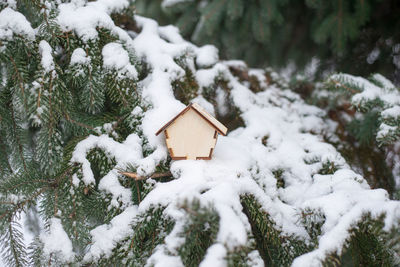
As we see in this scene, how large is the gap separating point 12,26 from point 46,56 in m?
0.12

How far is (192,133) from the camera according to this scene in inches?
35.8

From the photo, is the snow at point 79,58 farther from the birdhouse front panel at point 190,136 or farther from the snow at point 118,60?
the birdhouse front panel at point 190,136

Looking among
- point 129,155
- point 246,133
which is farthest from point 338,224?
point 129,155

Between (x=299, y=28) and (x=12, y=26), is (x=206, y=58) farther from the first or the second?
(x=299, y=28)

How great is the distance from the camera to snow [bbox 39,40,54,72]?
86cm

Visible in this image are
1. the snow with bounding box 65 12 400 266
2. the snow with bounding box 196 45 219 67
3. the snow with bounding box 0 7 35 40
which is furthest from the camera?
the snow with bounding box 196 45 219 67

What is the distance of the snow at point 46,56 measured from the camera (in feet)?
2.83

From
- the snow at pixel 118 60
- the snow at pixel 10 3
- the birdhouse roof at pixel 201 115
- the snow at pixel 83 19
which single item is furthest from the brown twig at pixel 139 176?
the snow at pixel 10 3

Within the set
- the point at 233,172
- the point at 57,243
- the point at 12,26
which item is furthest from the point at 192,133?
the point at 12,26

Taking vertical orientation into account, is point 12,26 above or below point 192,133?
above

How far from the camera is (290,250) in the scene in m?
0.83

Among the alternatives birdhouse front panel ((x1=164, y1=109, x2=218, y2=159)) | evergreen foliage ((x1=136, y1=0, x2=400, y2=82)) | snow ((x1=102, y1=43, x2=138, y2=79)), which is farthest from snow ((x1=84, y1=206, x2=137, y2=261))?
evergreen foliage ((x1=136, y1=0, x2=400, y2=82))

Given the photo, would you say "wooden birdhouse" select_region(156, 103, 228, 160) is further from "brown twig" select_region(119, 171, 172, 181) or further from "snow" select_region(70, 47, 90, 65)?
"snow" select_region(70, 47, 90, 65)

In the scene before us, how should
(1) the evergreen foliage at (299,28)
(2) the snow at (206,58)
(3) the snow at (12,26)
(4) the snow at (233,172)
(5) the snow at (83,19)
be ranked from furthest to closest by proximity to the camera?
(1) the evergreen foliage at (299,28)
(2) the snow at (206,58)
(5) the snow at (83,19)
(3) the snow at (12,26)
(4) the snow at (233,172)
